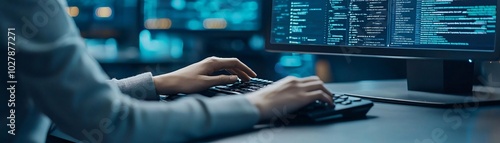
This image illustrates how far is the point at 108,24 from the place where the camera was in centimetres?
407

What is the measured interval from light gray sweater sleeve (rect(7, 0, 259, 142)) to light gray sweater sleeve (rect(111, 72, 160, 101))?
1.08 feet

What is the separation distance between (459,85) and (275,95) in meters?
0.59

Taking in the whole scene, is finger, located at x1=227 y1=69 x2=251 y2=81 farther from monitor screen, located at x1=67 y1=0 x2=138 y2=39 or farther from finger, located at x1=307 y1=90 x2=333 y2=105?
monitor screen, located at x1=67 y1=0 x2=138 y2=39

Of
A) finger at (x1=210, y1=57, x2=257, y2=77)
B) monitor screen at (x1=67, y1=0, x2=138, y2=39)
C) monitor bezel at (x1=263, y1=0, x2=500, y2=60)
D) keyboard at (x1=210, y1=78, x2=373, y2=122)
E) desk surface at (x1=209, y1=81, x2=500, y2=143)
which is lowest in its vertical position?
desk surface at (x1=209, y1=81, x2=500, y2=143)

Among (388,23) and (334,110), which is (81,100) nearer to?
(334,110)

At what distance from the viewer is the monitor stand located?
123cm

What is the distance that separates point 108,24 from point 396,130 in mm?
3402

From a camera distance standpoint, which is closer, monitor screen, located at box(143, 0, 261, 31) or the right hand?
the right hand

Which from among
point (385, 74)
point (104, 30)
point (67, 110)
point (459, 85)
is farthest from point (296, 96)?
point (104, 30)

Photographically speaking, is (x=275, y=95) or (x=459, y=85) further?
(x=459, y=85)

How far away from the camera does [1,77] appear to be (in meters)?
0.85

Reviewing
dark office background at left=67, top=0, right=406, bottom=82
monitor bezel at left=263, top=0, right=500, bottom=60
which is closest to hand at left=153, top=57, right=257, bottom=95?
monitor bezel at left=263, top=0, right=500, bottom=60

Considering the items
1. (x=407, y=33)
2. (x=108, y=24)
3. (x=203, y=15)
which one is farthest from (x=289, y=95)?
(x=108, y=24)

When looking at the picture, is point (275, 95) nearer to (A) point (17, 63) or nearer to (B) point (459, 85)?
(A) point (17, 63)
